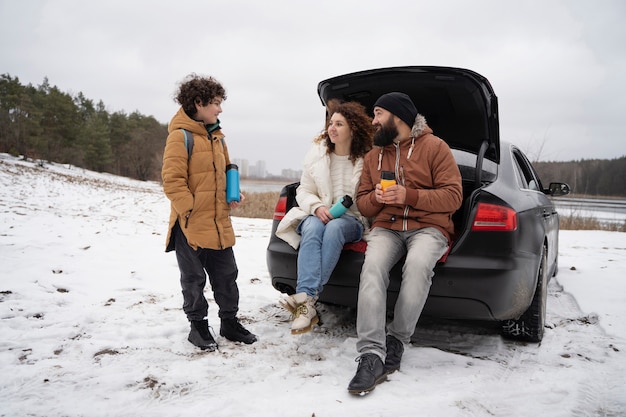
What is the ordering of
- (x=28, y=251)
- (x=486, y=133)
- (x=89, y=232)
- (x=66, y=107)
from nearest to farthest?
(x=486, y=133)
(x=28, y=251)
(x=89, y=232)
(x=66, y=107)

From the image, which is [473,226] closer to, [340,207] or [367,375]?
[340,207]

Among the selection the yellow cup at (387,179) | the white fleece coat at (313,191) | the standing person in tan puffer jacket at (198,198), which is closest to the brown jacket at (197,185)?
the standing person in tan puffer jacket at (198,198)

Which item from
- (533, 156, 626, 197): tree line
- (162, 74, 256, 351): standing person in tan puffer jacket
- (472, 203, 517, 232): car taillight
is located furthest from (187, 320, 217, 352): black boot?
(533, 156, 626, 197): tree line

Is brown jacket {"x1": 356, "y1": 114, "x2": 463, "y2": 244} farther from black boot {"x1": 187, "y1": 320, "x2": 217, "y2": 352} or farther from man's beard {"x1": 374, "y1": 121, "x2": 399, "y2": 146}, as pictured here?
black boot {"x1": 187, "y1": 320, "x2": 217, "y2": 352}

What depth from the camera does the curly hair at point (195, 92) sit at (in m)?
2.60

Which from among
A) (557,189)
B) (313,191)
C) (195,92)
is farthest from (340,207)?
(557,189)

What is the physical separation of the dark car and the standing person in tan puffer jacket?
0.47 meters

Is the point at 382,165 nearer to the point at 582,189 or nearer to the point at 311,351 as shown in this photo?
Result: the point at 311,351

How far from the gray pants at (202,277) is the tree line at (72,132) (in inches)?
1564

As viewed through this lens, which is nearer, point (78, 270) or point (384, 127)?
point (384, 127)

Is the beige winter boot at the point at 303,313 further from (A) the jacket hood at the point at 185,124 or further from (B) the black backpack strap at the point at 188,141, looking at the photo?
(A) the jacket hood at the point at 185,124

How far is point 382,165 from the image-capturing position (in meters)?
2.71

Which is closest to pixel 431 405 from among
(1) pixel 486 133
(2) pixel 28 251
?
(1) pixel 486 133

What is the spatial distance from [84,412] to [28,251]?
A: 381 cm
